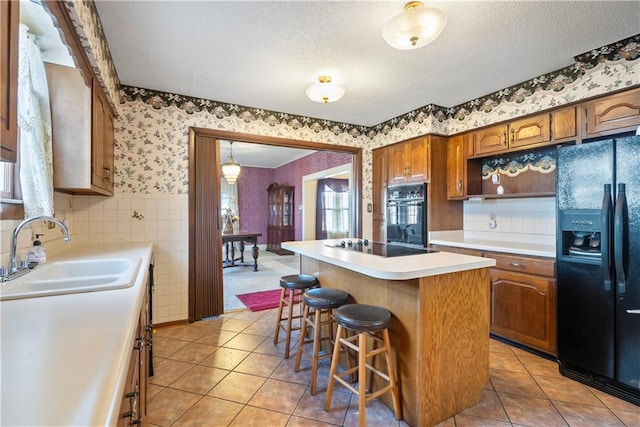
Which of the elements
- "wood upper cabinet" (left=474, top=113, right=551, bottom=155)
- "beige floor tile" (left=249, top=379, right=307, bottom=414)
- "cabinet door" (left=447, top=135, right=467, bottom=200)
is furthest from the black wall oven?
"beige floor tile" (left=249, top=379, right=307, bottom=414)

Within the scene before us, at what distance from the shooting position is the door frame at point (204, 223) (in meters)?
3.20

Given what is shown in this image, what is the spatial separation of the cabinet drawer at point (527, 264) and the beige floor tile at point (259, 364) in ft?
6.89

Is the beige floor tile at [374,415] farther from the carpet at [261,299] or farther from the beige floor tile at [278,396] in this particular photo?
the carpet at [261,299]

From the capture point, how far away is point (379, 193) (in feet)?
14.0

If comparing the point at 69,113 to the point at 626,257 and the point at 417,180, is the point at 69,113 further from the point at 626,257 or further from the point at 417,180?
the point at 626,257

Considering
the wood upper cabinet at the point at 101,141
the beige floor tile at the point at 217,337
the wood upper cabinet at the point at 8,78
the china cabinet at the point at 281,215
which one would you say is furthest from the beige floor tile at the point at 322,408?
the china cabinet at the point at 281,215

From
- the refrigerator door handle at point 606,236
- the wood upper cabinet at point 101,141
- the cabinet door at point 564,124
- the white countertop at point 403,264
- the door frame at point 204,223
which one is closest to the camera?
the white countertop at point 403,264

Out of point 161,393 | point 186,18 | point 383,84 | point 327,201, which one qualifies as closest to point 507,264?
point 383,84

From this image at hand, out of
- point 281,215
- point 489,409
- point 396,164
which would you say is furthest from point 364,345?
point 281,215

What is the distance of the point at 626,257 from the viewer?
6.10 ft

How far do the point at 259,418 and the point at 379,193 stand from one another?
3179 millimetres

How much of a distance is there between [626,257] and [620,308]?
1.07ft

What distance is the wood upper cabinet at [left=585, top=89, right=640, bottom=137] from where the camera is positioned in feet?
6.91

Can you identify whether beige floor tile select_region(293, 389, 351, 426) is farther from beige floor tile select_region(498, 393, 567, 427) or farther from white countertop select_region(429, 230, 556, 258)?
white countertop select_region(429, 230, 556, 258)
